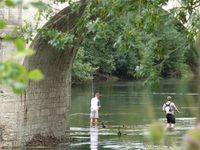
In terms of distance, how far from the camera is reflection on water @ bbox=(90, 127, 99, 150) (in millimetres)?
19531

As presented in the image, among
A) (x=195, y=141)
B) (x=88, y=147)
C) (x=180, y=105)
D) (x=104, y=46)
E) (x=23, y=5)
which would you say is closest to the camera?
(x=195, y=141)

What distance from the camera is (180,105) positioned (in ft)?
118

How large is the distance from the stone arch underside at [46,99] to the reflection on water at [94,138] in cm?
88

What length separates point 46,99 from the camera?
21172 millimetres

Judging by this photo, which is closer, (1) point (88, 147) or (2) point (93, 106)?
(1) point (88, 147)

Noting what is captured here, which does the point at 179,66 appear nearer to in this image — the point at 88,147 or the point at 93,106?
the point at 93,106

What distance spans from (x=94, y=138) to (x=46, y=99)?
6.40ft

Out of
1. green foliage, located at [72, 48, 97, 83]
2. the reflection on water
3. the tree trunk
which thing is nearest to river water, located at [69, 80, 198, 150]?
the reflection on water

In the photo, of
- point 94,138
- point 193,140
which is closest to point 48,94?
point 94,138

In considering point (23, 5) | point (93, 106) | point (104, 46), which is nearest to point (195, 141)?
point (23, 5)

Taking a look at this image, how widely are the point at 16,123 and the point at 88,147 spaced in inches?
85.5

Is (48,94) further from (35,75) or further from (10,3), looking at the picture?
(35,75)

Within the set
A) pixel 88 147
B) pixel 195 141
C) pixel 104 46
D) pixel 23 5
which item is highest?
pixel 104 46

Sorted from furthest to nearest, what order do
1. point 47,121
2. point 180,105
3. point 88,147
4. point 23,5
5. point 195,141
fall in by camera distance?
point 180,105 < point 47,121 < point 88,147 < point 23,5 < point 195,141
